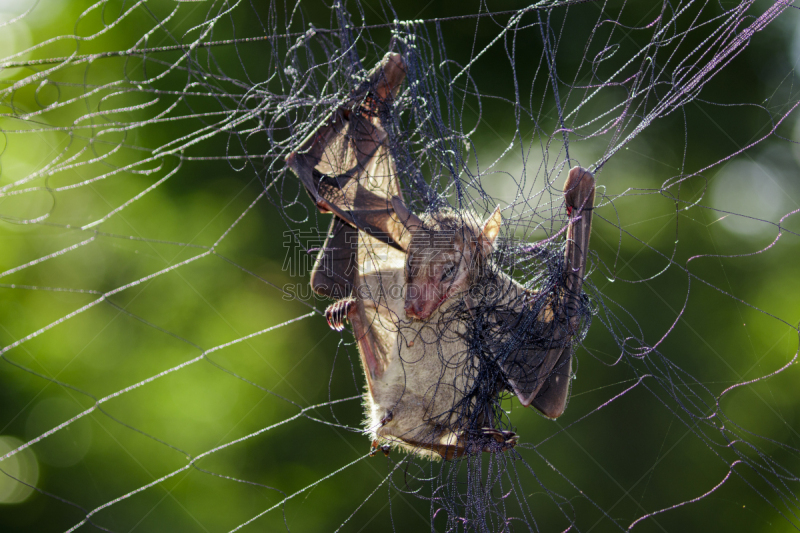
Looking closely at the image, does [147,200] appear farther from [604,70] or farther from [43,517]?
[604,70]

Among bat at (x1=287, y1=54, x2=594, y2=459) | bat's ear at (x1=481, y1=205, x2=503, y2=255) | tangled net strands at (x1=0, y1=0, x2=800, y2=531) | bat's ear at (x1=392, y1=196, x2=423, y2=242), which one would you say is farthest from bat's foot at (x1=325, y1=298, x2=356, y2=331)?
tangled net strands at (x1=0, y1=0, x2=800, y2=531)

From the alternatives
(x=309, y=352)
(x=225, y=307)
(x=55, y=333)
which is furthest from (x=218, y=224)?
Result: (x=55, y=333)

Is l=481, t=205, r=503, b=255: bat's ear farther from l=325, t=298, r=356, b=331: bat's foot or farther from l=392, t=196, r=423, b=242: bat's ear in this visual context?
l=325, t=298, r=356, b=331: bat's foot

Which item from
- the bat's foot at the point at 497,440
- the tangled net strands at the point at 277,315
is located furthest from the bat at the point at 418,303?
the tangled net strands at the point at 277,315

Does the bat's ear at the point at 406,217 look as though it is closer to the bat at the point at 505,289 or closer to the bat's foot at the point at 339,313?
the bat at the point at 505,289

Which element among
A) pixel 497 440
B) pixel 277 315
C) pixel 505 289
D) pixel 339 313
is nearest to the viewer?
pixel 497 440

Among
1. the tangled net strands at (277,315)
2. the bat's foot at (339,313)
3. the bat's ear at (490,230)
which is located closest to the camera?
the bat's ear at (490,230)

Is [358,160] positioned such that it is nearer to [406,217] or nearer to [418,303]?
[406,217]

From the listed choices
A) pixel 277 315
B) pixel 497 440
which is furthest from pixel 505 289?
pixel 277 315
